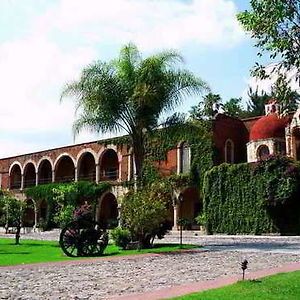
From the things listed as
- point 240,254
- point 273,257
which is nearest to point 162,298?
point 273,257

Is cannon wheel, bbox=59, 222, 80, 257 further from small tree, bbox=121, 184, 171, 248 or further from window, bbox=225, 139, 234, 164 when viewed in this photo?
window, bbox=225, 139, 234, 164

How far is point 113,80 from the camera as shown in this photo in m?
21.9

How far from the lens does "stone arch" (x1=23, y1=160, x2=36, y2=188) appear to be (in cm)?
5049

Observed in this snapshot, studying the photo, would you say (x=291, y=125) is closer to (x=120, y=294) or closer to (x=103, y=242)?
(x=103, y=242)

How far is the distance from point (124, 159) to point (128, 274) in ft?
96.1

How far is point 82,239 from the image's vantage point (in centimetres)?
1678

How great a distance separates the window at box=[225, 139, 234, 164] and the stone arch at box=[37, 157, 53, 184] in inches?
752

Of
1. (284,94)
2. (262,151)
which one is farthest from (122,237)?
(262,151)

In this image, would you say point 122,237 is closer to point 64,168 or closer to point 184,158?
point 184,158

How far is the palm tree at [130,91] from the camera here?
21562mm

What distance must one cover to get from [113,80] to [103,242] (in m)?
7.58

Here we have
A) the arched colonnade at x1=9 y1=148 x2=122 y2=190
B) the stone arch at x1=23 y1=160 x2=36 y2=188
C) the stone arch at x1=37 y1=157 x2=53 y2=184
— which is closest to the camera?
the arched colonnade at x1=9 y1=148 x2=122 y2=190

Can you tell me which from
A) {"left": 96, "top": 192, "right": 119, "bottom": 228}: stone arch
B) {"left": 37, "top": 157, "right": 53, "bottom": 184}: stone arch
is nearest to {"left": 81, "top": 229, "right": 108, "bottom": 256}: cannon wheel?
{"left": 96, "top": 192, "right": 119, "bottom": 228}: stone arch

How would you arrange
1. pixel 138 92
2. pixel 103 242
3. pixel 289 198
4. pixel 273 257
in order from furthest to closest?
1. pixel 289 198
2. pixel 138 92
3. pixel 103 242
4. pixel 273 257
